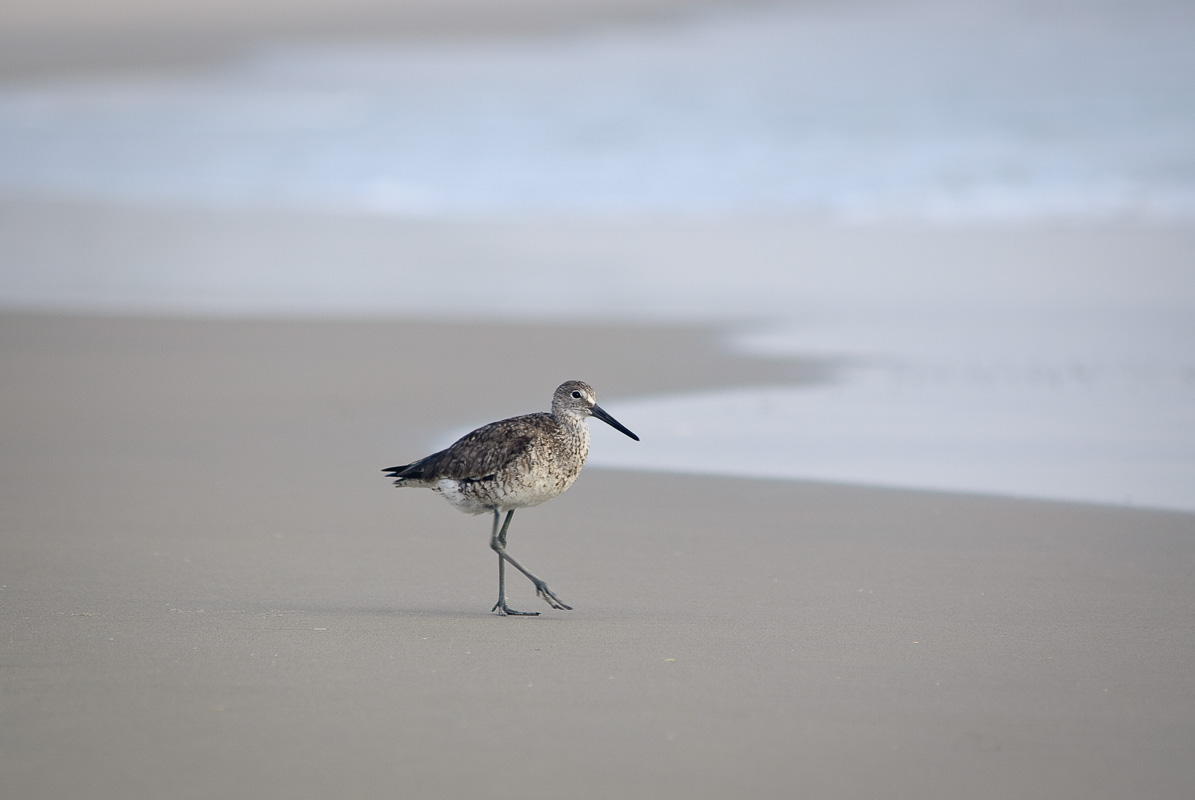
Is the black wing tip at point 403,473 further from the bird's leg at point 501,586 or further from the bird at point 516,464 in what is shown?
the bird's leg at point 501,586

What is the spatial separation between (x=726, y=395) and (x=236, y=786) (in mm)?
7023

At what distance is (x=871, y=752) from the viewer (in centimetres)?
370

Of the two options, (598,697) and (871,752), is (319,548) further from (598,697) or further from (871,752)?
(871,752)

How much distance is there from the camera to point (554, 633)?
15.9 feet

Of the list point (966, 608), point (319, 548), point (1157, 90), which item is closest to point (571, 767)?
point (966, 608)

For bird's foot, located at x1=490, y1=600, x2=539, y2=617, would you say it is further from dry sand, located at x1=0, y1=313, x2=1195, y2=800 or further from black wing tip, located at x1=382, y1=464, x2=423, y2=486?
black wing tip, located at x1=382, y1=464, x2=423, y2=486

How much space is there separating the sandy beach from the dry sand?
0.02 m

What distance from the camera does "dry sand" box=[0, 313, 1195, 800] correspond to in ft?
11.8

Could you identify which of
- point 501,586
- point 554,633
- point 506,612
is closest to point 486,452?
point 501,586

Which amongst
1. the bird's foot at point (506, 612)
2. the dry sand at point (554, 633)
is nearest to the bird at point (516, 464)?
the bird's foot at point (506, 612)

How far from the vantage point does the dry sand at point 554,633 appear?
358 cm

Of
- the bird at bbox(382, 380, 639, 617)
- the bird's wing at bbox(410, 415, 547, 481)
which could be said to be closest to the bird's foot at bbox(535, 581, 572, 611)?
the bird at bbox(382, 380, 639, 617)

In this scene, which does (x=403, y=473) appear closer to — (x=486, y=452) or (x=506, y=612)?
(x=486, y=452)

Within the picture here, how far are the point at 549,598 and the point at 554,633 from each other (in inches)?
17.7
